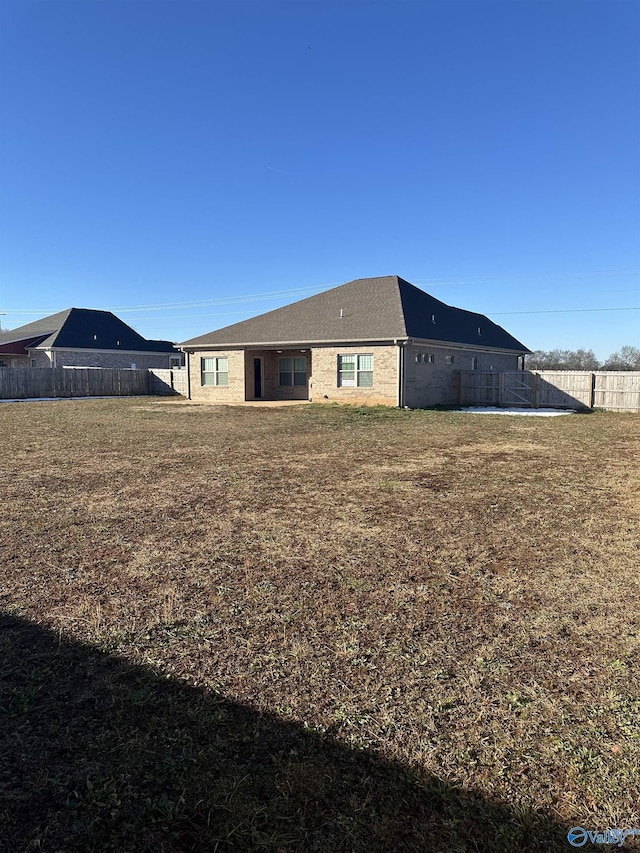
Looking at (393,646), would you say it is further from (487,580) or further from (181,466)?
(181,466)

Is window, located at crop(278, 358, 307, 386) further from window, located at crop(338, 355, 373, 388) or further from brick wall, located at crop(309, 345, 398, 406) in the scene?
window, located at crop(338, 355, 373, 388)

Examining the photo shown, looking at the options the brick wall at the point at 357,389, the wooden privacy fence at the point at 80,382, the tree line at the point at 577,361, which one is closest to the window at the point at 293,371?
the brick wall at the point at 357,389

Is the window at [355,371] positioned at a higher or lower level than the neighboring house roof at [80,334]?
lower

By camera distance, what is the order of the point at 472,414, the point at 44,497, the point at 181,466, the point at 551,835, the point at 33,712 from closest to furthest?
the point at 551,835 < the point at 33,712 < the point at 44,497 < the point at 181,466 < the point at 472,414

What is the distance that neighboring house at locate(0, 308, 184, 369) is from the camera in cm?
3788

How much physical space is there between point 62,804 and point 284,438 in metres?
11.2

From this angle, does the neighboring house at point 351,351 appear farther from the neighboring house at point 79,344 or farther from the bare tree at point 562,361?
the bare tree at point 562,361

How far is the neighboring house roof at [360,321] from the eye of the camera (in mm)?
22573

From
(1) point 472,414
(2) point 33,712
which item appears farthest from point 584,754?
(1) point 472,414

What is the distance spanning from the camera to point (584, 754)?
2.50m

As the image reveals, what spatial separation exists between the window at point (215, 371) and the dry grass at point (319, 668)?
19641mm

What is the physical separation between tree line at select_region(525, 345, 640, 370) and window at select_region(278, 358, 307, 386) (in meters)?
45.6

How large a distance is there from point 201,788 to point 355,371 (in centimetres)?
2087

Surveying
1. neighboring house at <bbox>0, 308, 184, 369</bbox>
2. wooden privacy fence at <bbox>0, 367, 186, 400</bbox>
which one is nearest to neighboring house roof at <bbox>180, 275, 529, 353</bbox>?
wooden privacy fence at <bbox>0, 367, 186, 400</bbox>
